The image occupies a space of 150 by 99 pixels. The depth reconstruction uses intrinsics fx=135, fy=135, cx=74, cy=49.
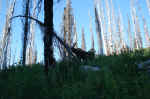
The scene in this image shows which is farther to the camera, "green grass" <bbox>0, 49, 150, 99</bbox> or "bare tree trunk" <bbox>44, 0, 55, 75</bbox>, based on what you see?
"bare tree trunk" <bbox>44, 0, 55, 75</bbox>

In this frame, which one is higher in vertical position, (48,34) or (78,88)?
(48,34)

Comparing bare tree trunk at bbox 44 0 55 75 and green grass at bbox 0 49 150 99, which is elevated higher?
bare tree trunk at bbox 44 0 55 75

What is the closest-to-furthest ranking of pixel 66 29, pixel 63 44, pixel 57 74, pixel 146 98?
pixel 146 98 < pixel 57 74 < pixel 63 44 < pixel 66 29

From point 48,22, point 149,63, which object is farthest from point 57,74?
point 149,63

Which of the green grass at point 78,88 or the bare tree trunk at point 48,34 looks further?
the bare tree trunk at point 48,34

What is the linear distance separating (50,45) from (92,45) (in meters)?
22.3

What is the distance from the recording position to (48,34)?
2.99 meters

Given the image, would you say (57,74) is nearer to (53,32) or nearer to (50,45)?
(50,45)

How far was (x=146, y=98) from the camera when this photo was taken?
1815 mm

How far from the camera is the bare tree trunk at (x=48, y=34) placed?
2938mm

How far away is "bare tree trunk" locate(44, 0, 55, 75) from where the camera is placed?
2.94m

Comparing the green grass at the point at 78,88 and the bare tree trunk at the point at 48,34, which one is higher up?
the bare tree trunk at the point at 48,34

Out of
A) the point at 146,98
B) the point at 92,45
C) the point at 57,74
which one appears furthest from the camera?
the point at 92,45

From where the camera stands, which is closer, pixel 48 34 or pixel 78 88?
pixel 78 88
